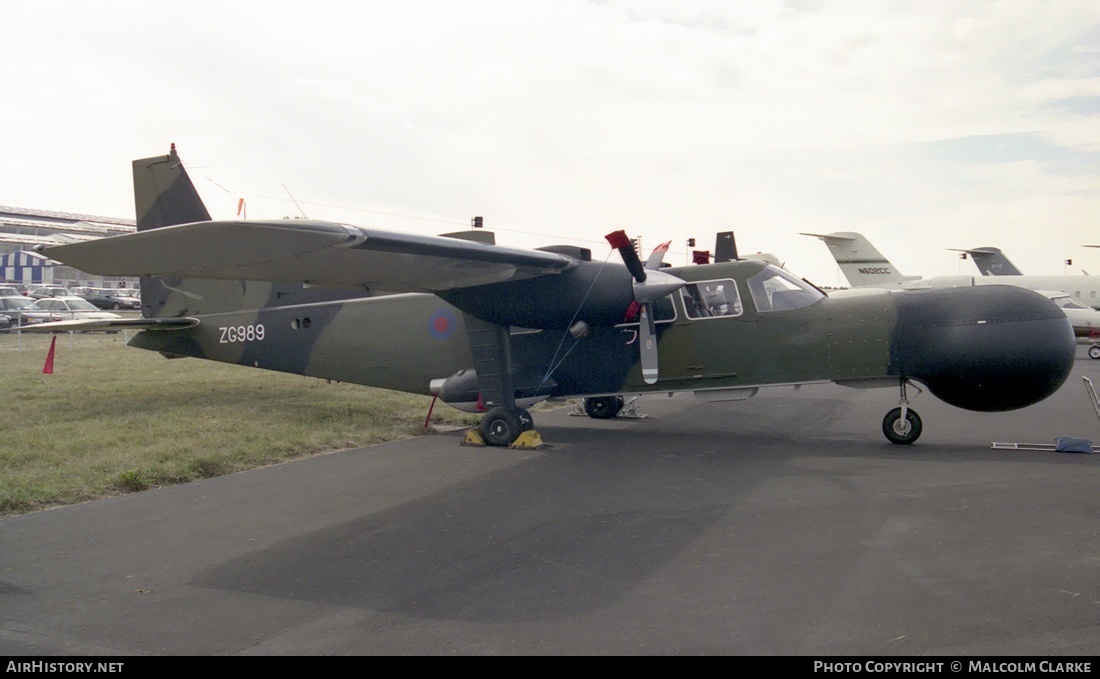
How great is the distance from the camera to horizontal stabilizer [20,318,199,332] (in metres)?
12.6

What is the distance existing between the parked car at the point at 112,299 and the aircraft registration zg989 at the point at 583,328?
46050 millimetres

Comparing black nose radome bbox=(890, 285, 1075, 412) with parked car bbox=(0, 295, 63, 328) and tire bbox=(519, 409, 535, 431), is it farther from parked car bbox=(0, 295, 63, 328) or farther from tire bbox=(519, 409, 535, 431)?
parked car bbox=(0, 295, 63, 328)

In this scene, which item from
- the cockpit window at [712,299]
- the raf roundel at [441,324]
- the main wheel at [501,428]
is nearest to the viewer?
the main wheel at [501,428]

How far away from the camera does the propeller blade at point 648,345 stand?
1094cm

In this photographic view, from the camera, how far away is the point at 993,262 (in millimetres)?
48938

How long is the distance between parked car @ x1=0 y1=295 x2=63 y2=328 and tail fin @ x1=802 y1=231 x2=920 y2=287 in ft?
125

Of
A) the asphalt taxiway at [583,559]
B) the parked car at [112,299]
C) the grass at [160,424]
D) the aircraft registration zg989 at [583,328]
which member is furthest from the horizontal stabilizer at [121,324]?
the parked car at [112,299]

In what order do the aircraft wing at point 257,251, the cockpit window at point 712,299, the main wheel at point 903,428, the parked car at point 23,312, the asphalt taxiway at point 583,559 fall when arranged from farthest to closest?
the parked car at point 23,312
the cockpit window at point 712,299
the main wheel at point 903,428
the aircraft wing at point 257,251
the asphalt taxiway at point 583,559

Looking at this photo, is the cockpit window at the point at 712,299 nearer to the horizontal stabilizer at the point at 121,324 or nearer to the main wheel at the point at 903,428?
the main wheel at the point at 903,428

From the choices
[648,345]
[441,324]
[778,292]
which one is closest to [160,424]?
[441,324]

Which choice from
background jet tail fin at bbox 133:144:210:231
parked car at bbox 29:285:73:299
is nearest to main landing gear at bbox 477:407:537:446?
background jet tail fin at bbox 133:144:210:231

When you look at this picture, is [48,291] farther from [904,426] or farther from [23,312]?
[904,426]

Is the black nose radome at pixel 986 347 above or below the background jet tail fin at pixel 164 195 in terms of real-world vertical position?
below

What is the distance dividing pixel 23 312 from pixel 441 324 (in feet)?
117
